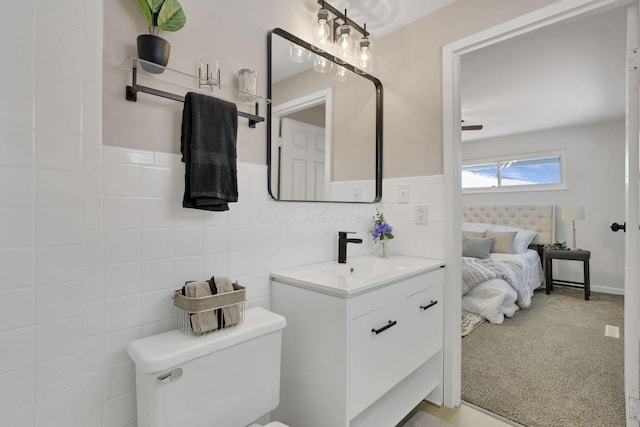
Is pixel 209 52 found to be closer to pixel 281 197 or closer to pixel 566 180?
pixel 281 197

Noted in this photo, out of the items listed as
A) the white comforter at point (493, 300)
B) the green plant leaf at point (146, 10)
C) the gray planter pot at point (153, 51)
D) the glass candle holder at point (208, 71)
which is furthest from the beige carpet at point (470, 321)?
the green plant leaf at point (146, 10)

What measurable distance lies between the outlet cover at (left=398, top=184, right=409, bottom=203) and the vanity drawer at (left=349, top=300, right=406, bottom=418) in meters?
0.79

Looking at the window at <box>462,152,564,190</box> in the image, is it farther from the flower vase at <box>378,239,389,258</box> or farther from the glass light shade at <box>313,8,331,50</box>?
the glass light shade at <box>313,8,331,50</box>

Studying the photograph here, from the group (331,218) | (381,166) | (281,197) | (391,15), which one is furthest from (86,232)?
(391,15)

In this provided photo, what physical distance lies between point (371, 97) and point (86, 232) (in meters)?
1.79

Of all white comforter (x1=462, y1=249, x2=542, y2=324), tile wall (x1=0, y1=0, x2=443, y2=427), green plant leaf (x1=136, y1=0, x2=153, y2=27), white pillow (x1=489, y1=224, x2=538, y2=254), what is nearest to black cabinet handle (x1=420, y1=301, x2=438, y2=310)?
tile wall (x1=0, y1=0, x2=443, y2=427)

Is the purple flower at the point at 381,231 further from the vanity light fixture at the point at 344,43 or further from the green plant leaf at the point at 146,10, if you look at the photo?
the green plant leaf at the point at 146,10

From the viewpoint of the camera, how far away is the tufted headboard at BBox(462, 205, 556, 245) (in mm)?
4660

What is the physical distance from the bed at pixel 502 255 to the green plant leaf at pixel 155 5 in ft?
10.5

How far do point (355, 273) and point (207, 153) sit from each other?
3.32ft

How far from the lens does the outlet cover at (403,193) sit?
2.05 metres

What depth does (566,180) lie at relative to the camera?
461 centimetres

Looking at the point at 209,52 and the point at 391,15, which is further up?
the point at 391,15

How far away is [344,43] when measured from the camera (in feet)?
6.11
